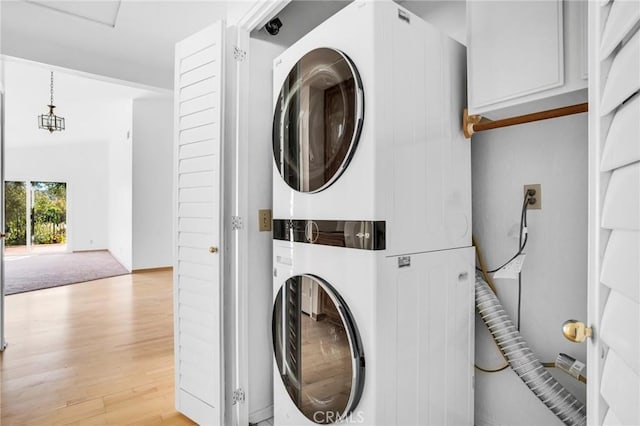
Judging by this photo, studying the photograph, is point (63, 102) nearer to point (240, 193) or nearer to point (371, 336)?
point (240, 193)

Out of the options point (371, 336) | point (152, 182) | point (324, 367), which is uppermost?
point (152, 182)

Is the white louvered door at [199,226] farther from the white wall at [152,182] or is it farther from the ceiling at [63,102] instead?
the white wall at [152,182]

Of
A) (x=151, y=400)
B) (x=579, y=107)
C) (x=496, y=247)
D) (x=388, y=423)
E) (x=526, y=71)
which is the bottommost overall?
(x=151, y=400)

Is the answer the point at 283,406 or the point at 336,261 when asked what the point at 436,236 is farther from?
the point at 283,406

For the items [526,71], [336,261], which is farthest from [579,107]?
[336,261]

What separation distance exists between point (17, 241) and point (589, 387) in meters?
11.3

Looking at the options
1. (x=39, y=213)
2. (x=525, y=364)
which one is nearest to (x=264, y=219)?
(x=525, y=364)

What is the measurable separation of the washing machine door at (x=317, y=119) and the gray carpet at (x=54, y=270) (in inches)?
197

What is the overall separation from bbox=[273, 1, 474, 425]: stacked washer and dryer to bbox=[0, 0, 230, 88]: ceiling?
5.49ft

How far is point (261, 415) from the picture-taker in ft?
6.47

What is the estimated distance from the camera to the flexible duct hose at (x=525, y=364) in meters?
1.40

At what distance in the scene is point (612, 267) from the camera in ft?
A: 1.62

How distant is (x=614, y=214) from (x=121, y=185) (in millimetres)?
8065

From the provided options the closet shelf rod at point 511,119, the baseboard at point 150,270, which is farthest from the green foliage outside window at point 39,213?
the closet shelf rod at point 511,119
